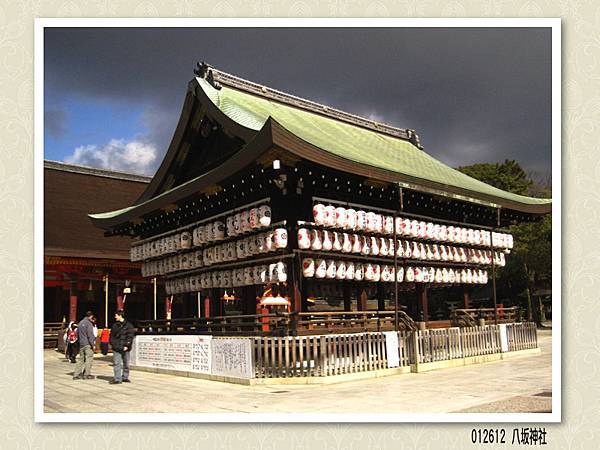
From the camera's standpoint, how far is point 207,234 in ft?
53.5

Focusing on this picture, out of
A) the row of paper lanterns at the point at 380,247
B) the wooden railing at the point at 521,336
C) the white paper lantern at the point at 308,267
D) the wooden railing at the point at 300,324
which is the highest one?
the row of paper lanterns at the point at 380,247

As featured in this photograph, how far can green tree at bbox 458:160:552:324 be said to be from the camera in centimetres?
2878

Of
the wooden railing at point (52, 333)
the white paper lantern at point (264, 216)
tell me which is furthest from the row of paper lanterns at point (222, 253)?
the wooden railing at point (52, 333)

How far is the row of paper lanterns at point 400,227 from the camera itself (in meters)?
14.1

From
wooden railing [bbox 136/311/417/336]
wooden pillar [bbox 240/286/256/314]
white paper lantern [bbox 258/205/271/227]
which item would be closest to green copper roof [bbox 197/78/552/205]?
white paper lantern [bbox 258/205/271/227]

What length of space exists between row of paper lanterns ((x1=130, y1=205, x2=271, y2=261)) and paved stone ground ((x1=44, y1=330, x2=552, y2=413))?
12.4 ft

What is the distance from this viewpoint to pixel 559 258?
29.5ft

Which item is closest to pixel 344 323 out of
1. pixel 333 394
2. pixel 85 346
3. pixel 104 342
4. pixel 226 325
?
pixel 226 325

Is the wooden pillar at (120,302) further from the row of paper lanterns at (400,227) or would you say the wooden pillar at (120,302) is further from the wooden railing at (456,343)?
the wooden railing at (456,343)

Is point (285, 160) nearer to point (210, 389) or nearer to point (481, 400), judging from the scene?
point (210, 389)

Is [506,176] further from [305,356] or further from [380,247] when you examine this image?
[305,356]

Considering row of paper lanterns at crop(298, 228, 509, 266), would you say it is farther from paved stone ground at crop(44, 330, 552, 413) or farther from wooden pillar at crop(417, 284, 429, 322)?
paved stone ground at crop(44, 330, 552, 413)

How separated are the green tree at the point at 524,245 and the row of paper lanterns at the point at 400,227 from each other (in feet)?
30.2

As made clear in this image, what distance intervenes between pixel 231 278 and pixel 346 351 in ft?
14.6
